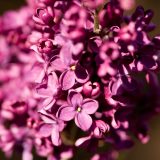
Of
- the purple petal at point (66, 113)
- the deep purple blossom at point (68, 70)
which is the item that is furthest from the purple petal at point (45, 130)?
the deep purple blossom at point (68, 70)

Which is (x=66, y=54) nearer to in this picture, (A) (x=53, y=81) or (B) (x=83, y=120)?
(A) (x=53, y=81)

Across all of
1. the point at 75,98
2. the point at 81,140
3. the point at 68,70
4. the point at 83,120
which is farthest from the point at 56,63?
the point at 81,140

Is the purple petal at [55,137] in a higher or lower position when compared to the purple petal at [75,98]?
lower

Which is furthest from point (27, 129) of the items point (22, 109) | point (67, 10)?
point (67, 10)

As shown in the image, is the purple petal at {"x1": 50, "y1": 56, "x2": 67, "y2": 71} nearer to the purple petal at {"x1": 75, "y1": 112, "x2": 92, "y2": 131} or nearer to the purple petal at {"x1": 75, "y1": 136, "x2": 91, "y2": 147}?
the purple petal at {"x1": 75, "y1": 112, "x2": 92, "y2": 131}

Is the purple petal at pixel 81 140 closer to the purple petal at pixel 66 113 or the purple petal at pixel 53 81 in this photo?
the purple petal at pixel 66 113

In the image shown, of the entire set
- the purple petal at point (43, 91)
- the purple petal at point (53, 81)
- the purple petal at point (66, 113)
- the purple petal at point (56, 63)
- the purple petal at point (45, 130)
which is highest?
the purple petal at point (56, 63)
